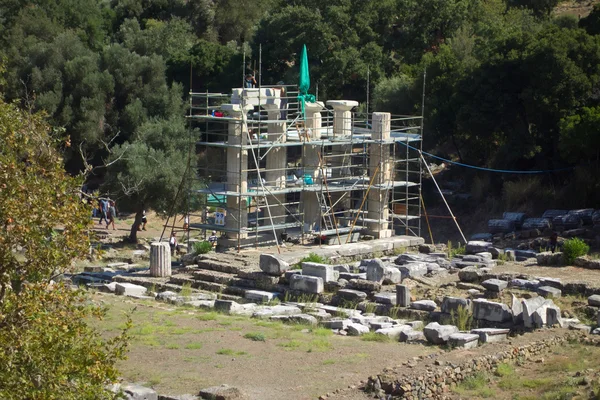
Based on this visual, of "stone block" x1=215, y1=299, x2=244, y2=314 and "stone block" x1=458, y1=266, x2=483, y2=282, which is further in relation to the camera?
"stone block" x1=458, y1=266, x2=483, y2=282

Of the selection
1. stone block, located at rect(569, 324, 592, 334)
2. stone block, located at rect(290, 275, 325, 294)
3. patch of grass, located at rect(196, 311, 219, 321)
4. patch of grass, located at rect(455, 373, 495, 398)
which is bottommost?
patch of grass, located at rect(455, 373, 495, 398)

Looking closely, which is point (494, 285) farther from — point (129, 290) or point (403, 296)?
point (129, 290)

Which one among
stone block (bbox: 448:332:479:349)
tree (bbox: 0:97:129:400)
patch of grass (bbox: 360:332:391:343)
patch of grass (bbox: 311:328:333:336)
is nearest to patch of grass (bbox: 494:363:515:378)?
stone block (bbox: 448:332:479:349)

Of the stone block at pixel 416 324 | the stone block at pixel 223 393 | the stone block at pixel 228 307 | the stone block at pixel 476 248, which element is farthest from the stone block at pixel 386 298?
the stone block at pixel 223 393

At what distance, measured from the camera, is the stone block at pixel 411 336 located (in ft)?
66.5

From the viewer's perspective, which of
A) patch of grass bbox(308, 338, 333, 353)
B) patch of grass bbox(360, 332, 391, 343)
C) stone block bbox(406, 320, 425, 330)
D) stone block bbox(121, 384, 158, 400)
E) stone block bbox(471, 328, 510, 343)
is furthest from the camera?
stone block bbox(406, 320, 425, 330)

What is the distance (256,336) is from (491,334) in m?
4.42

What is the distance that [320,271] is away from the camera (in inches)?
983

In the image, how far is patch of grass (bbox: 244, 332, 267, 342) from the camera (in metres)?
20.1

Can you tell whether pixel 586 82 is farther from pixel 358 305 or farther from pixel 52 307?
pixel 52 307

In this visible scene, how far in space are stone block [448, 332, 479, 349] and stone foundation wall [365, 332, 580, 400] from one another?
898mm

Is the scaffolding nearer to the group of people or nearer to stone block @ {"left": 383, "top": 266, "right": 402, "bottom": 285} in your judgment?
stone block @ {"left": 383, "top": 266, "right": 402, "bottom": 285}

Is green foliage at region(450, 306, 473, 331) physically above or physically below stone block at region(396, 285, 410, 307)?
below

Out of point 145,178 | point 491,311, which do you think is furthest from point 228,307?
point 145,178
